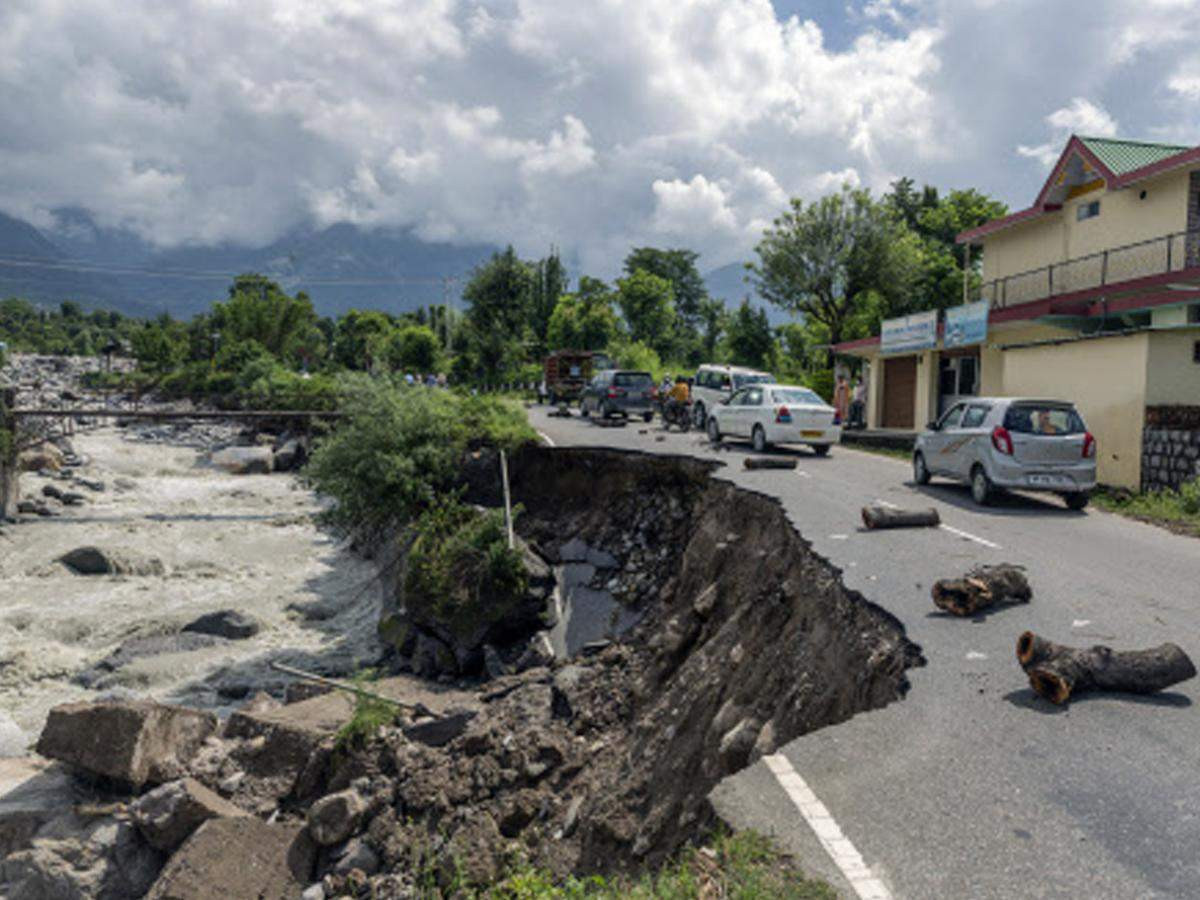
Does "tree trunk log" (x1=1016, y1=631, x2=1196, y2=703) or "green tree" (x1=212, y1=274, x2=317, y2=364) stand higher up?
"green tree" (x1=212, y1=274, x2=317, y2=364)

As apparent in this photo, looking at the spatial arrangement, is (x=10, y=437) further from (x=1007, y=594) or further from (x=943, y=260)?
(x=943, y=260)

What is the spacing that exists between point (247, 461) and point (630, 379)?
20755 mm

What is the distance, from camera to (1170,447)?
1469 centimetres

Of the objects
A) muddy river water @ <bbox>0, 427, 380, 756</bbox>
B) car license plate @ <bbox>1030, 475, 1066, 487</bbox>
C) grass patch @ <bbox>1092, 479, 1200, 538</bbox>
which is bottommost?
muddy river water @ <bbox>0, 427, 380, 756</bbox>

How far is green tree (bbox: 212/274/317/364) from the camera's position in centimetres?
7462

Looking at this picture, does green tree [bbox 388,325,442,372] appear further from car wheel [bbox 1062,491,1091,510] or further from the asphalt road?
the asphalt road

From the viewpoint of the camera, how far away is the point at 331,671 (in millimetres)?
16469

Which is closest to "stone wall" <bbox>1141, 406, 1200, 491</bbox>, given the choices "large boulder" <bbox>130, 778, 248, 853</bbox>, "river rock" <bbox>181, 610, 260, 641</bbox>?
"large boulder" <bbox>130, 778, 248, 853</bbox>

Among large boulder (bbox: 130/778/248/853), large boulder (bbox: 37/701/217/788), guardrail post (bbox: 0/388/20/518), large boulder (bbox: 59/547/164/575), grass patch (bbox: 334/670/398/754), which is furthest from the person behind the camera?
guardrail post (bbox: 0/388/20/518)

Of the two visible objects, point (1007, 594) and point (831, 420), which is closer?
point (1007, 594)

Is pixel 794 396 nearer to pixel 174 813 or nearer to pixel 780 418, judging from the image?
pixel 780 418

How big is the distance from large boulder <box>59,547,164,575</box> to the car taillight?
67.9ft

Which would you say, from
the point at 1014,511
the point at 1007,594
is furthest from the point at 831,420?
the point at 1007,594

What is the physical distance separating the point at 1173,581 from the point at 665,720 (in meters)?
5.16
